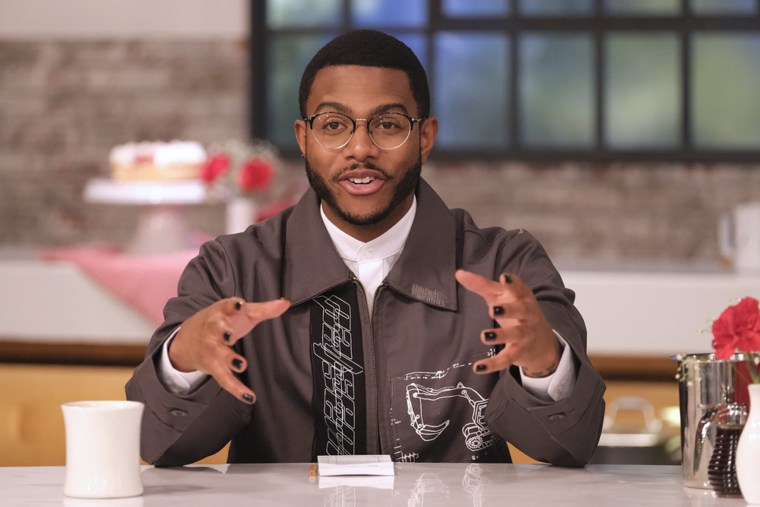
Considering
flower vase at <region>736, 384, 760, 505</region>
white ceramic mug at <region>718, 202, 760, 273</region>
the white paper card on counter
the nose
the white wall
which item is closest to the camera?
flower vase at <region>736, 384, 760, 505</region>

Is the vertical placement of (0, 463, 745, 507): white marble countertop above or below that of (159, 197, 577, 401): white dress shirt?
below

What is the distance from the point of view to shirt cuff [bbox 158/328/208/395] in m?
1.54

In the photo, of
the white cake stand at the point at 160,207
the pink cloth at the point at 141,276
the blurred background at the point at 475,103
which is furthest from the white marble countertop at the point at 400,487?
the blurred background at the point at 475,103

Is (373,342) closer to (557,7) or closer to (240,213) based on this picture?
(240,213)

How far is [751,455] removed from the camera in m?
1.32

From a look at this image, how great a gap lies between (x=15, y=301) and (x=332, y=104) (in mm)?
2208

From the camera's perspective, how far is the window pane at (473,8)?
5.19m

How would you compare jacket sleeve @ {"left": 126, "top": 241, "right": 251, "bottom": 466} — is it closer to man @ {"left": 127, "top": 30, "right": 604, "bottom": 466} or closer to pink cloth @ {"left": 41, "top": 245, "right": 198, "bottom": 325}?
man @ {"left": 127, "top": 30, "right": 604, "bottom": 466}

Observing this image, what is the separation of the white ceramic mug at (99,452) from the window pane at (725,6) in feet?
13.9

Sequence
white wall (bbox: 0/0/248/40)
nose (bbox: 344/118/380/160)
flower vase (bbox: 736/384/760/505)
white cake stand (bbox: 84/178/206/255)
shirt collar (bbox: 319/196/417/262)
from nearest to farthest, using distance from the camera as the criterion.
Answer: flower vase (bbox: 736/384/760/505)
nose (bbox: 344/118/380/160)
shirt collar (bbox: 319/196/417/262)
white cake stand (bbox: 84/178/206/255)
white wall (bbox: 0/0/248/40)

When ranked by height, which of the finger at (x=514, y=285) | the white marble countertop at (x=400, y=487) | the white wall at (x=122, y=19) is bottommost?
the white marble countertop at (x=400, y=487)

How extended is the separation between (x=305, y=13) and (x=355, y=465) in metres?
4.04

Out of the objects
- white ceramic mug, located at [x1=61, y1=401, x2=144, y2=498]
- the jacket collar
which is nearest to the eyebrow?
the jacket collar

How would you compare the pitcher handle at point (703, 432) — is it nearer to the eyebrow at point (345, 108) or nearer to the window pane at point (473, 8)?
the eyebrow at point (345, 108)
